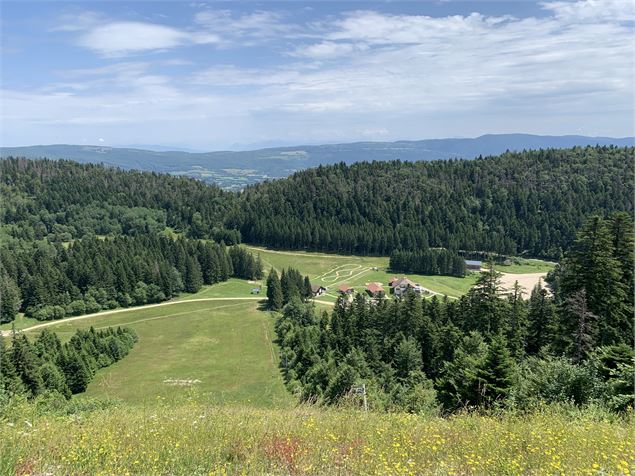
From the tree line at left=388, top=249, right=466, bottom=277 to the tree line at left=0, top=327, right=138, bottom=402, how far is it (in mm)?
70977

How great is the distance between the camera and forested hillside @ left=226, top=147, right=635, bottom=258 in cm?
13725

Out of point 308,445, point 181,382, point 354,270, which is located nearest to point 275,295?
point 354,270

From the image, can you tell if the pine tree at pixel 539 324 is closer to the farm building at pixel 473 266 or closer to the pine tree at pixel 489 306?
the pine tree at pixel 489 306

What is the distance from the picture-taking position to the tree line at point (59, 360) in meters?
40.0

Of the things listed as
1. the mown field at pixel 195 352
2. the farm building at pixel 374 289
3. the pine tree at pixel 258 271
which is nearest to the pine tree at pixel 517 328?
the mown field at pixel 195 352

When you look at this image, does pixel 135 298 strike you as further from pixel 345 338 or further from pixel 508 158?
pixel 508 158

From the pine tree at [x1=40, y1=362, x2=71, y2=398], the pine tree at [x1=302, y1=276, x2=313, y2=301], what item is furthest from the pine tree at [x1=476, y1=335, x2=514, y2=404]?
the pine tree at [x1=302, y1=276, x2=313, y2=301]

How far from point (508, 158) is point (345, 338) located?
6586 inches

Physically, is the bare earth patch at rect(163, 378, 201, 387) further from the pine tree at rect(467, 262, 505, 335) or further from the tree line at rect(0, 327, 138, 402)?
the pine tree at rect(467, 262, 505, 335)

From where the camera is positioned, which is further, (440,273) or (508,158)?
(508,158)

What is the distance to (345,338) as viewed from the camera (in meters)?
51.4

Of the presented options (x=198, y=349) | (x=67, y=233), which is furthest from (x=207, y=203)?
(x=198, y=349)

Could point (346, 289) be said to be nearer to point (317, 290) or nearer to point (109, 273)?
point (317, 290)

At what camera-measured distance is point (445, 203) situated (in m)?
162
